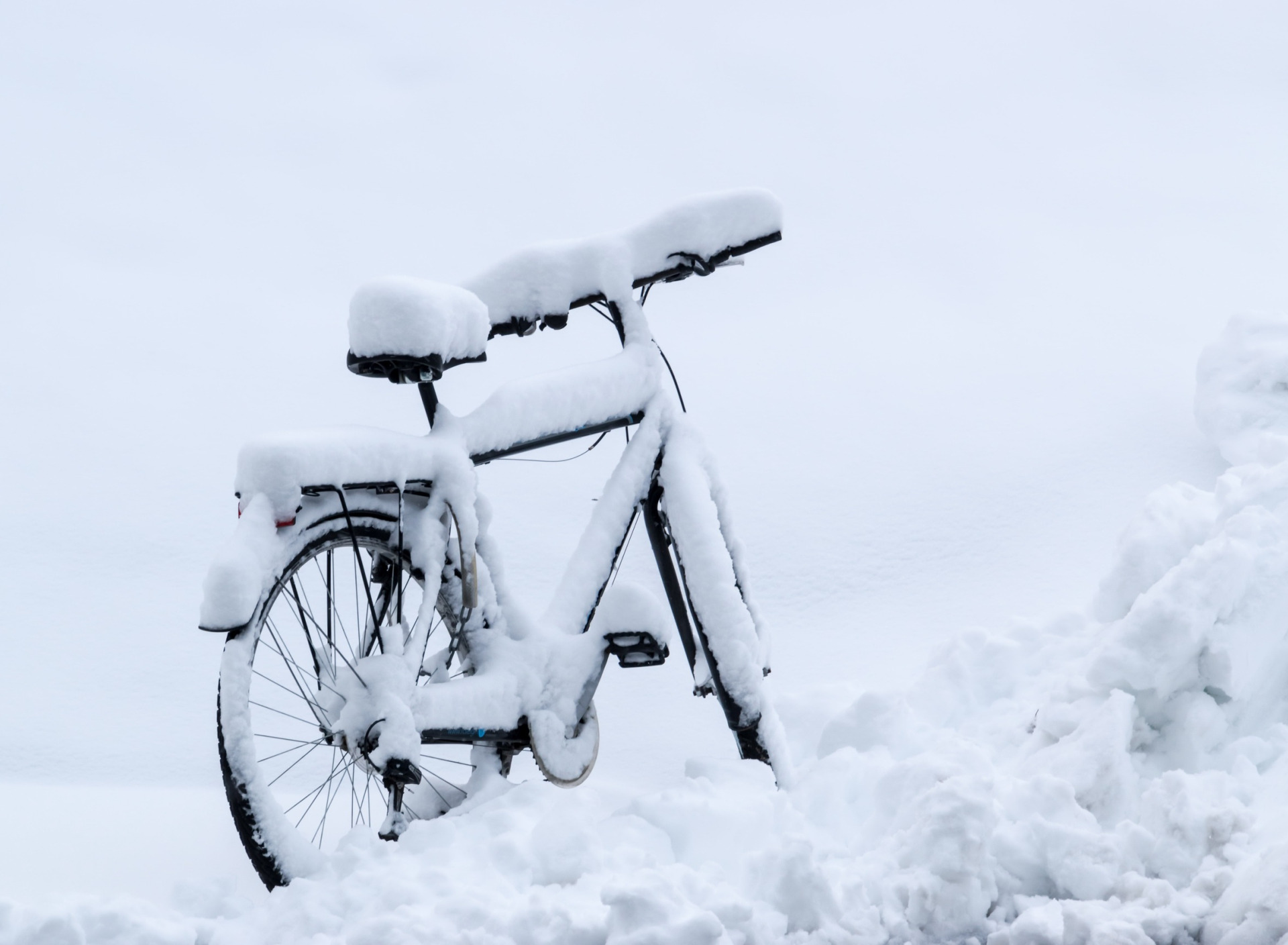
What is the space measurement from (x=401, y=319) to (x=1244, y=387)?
4.01 metres

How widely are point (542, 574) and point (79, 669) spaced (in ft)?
5.26

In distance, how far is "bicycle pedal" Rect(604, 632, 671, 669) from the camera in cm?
282

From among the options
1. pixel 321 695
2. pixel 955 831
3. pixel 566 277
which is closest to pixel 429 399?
pixel 566 277

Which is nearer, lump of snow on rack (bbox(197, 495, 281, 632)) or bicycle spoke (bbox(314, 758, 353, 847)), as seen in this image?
lump of snow on rack (bbox(197, 495, 281, 632))

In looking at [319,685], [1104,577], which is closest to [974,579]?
[1104,577]

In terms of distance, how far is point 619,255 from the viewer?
304 centimetres

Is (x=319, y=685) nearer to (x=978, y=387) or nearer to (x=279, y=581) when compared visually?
(x=279, y=581)

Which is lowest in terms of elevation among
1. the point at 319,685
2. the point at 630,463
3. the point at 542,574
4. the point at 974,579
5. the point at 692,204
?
the point at 974,579

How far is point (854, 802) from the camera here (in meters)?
2.77

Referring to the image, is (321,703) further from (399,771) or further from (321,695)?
(399,771)

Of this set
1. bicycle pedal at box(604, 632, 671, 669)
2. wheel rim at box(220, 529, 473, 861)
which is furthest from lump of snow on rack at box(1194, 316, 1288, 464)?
wheel rim at box(220, 529, 473, 861)

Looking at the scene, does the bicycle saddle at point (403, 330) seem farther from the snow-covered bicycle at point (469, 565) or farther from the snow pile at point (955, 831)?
the snow pile at point (955, 831)

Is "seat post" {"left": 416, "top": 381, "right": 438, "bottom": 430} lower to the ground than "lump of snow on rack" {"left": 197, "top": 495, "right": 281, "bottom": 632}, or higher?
higher

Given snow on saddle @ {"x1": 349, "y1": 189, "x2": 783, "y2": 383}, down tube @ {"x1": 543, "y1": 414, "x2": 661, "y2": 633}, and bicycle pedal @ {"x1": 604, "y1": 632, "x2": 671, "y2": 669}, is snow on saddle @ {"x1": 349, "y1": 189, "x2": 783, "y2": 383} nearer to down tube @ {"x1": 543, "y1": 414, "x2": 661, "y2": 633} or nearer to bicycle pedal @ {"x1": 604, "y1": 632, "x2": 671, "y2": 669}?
down tube @ {"x1": 543, "y1": 414, "x2": 661, "y2": 633}
